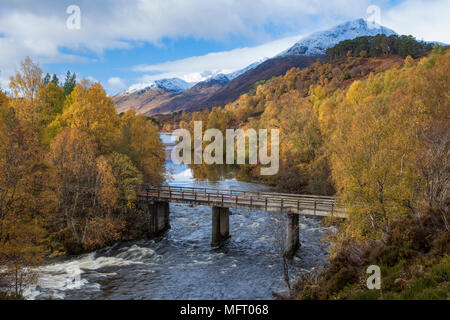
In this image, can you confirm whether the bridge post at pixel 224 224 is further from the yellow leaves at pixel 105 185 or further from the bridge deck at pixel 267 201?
the yellow leaves at pixel 105 185

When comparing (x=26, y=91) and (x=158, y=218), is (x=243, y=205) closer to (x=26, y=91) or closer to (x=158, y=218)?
(x=158, y=218)

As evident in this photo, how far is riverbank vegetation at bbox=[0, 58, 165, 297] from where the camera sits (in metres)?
21.1

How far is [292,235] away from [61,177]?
2291 centimetres

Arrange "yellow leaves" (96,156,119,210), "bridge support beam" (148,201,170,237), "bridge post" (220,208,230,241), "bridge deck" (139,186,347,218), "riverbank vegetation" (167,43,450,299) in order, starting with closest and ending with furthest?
"riverbank vegetation" (167,43,450,299) → "bridge deck" (139,186,347,218) → "yellow leaves" (96,156,119,210) → "bridge post" (220,208,230,241) → "bridge support beam" (148,201,170,237)

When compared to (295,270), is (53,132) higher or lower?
higher

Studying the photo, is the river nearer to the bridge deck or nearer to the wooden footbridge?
the wooden footbridge

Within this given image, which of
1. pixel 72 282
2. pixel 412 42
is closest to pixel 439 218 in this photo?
pixel 72 282

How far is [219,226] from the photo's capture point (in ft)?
109

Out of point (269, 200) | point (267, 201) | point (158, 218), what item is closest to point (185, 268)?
point (267, 201)

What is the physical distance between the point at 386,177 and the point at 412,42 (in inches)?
5631

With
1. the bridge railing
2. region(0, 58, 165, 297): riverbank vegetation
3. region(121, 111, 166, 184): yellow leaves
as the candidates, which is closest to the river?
region(0, 58, 165, 297): riverbank vegetation

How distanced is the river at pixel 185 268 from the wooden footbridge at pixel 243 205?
57.5 inches

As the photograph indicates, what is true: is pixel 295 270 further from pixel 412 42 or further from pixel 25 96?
pixel 412 42
